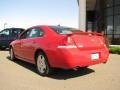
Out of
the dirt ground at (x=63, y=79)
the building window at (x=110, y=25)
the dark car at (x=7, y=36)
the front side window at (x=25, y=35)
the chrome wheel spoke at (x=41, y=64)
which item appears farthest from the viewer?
the building window at (x=110, y=25)

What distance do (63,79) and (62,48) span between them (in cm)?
93

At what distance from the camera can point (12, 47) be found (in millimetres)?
10898

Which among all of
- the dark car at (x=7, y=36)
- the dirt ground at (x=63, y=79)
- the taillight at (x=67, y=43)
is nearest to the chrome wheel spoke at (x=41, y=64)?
the dirt ground at (x=63, y=79)

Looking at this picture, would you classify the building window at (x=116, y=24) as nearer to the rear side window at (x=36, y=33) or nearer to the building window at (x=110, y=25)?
the building window at (x=110, y=25)

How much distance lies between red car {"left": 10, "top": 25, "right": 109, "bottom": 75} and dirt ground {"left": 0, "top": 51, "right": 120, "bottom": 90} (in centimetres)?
39

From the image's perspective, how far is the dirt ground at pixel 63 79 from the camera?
6.32m

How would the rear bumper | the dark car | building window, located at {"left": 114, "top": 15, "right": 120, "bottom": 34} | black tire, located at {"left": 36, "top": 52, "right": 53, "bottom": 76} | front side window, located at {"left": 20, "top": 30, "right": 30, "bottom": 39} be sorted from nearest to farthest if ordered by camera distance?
the rear bumper < black tire, located at {"left": 36, "top": 52, "right": 53, "bottom": 76} < front side window, located at {"left": 20, "top": 30, "right": 30, "bottom": 39} < the dark car < building window, located at {"left": 114, "top": 15, "right": 120, "bottom": 34}

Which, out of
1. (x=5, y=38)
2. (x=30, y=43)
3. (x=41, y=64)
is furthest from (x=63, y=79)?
(x=5, y=38)

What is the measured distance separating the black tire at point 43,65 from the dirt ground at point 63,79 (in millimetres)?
164

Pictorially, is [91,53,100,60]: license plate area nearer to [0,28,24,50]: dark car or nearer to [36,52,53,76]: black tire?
[36,52,53,76]: black tire

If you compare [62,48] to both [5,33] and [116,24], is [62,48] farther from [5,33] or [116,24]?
[116,24]

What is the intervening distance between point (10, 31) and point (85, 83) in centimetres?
1116

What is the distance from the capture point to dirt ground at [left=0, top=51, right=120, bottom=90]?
632 centimetres

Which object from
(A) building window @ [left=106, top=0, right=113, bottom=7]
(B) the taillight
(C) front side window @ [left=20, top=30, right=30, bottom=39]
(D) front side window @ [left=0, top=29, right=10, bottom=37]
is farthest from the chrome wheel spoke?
(A) building window @ [left=106, top=0, right=113, bottom=7]
